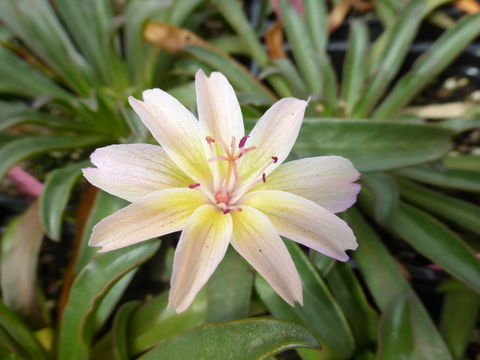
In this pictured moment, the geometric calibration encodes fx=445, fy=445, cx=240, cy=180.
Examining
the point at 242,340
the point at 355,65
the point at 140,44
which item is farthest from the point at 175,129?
the point at 355,65

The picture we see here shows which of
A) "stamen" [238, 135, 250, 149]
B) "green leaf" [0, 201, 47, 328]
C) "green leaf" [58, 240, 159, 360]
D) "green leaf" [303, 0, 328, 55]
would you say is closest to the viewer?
"stamen" [238, 135, 250, 149]

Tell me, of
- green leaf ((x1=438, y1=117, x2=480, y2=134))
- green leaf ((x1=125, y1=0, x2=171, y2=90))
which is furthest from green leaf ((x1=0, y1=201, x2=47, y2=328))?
green leaf ((x1=438, y1=117, x2=480, y2=134))

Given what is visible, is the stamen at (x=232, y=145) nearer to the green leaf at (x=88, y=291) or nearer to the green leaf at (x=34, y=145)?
the green leaf at (x=88, y=291)

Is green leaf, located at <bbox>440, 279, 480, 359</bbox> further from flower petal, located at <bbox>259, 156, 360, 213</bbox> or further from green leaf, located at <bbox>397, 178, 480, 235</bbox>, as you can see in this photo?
flower petal, located at <bbox>259, 156, 360, 213</bbox>

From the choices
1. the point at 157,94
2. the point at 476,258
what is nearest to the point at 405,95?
the point at 476,258

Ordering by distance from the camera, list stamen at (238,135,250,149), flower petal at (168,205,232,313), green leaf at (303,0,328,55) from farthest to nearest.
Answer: green leaf at (303,0,328,55) < stamen at (238,135,250,149) < flower petal at (168,205,232,313)

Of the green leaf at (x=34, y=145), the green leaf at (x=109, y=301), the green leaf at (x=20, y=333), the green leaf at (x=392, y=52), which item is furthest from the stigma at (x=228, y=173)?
the green leaf at (x=392, y=52)
